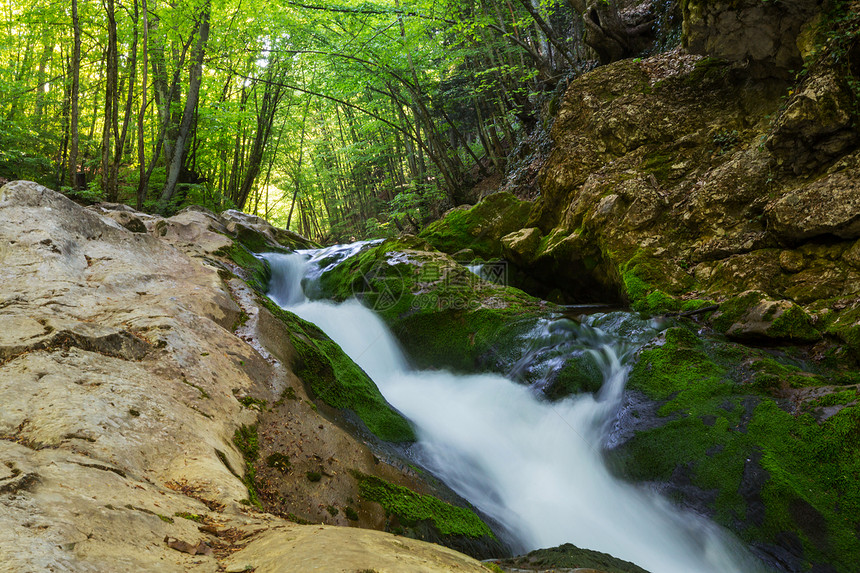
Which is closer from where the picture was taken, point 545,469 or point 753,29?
point 545,469

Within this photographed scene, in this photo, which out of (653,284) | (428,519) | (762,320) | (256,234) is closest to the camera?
(428,519)

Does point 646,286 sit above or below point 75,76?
below

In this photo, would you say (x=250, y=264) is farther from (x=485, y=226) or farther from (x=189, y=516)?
(x=189, y=516)

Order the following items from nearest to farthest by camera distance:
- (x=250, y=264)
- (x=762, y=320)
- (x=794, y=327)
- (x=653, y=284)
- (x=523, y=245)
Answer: (x=794, y=327) < (x=762, y=320) < (x=653, y=284) < (x=523, y=245) < (x=250, y=264)

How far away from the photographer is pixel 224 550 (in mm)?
1738

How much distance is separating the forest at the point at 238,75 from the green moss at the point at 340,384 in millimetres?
7898

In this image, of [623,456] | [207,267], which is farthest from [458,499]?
[207,267]

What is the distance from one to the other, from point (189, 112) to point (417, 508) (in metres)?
13.1

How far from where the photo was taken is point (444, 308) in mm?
7809

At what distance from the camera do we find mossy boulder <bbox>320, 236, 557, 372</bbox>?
7164mm

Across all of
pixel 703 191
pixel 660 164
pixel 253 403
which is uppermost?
pixel 660 164

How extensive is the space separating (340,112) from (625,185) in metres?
23.9

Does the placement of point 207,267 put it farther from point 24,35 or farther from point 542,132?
point 24,35

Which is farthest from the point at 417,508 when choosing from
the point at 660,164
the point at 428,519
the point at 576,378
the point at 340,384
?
the point at 660,164
